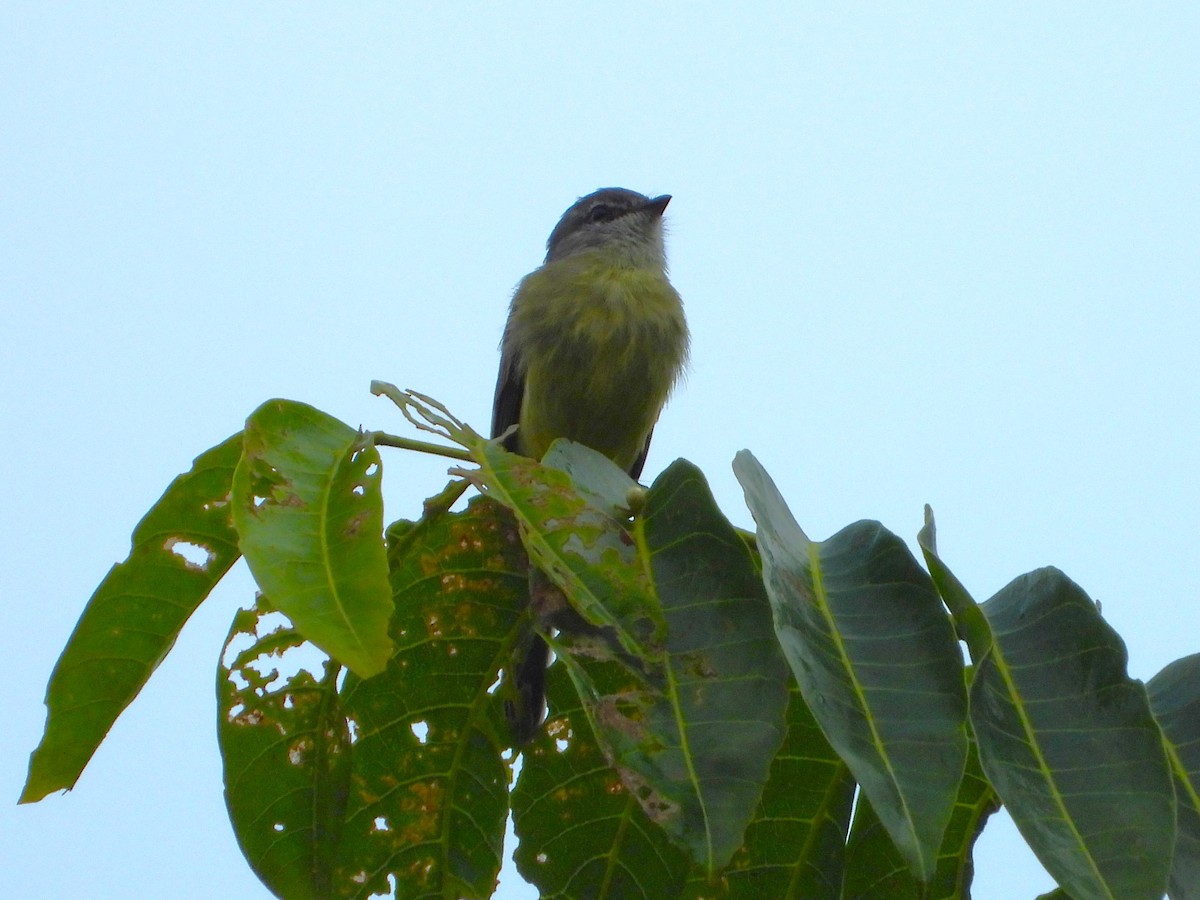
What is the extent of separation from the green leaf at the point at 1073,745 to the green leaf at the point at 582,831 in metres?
0.62

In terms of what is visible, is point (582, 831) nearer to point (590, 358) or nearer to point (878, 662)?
point (878, 662)

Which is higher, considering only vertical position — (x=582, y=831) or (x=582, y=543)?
(x=582, y=543)

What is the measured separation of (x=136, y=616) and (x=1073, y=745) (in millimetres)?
1043

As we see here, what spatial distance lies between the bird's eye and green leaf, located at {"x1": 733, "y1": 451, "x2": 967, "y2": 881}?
4.06 metres

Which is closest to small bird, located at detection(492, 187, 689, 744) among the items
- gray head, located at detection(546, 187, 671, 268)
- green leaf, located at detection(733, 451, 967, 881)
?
gray head, located at detection(546, 187, 671, 268)

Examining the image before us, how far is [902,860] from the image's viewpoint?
1.57 meters

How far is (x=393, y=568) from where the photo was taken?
177cm

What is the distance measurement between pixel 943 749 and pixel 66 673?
38.7 inches

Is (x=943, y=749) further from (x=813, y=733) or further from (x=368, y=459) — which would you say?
(x=368, y=459)

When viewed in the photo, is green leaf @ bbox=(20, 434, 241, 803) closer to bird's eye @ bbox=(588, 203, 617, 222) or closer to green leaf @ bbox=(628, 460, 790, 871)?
green leaf @ bbox=(628, 460, 790, 871)

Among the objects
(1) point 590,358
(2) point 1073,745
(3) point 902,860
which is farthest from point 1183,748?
(1) point 590,358

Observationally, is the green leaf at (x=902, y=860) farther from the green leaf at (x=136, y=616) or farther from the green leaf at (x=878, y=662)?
the green leaf at (x=136, y=616)

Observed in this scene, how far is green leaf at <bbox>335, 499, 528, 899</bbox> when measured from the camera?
5.86 feet

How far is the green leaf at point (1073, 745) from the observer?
1.04 metres
